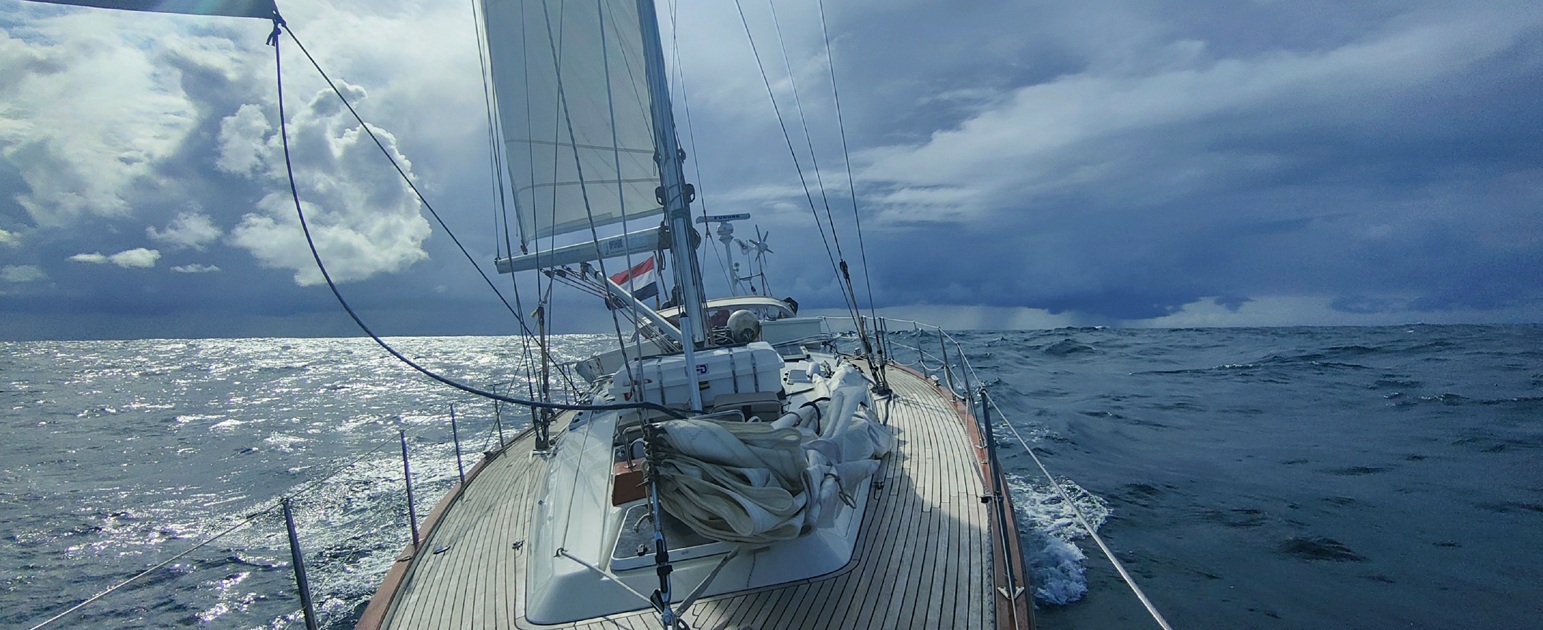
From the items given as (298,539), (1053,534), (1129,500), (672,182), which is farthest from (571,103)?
(1129,500)

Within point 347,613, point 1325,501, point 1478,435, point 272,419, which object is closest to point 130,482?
point 272,419

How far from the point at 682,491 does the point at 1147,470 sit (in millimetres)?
9079

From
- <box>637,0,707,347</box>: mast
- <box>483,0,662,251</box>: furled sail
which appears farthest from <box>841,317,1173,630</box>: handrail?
<box>483,0,662,251</box>: furled sail

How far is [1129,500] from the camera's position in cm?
887

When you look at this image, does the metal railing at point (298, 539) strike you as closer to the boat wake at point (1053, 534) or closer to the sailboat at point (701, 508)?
the sailboat at point (701, 508)

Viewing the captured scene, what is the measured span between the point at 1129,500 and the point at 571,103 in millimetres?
9528

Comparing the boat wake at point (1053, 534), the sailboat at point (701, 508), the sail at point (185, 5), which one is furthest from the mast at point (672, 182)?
the boat wake at point (1053, 534)

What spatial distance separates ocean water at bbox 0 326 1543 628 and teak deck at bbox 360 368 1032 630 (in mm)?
997

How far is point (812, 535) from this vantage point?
433cm

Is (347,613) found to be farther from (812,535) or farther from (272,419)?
(272,419)

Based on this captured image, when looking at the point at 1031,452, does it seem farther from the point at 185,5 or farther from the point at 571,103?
the point at 571,103

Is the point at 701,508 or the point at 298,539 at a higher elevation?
the point at 701,508

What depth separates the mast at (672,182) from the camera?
682 centimetres

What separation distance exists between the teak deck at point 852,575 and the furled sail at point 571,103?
4.96 m
